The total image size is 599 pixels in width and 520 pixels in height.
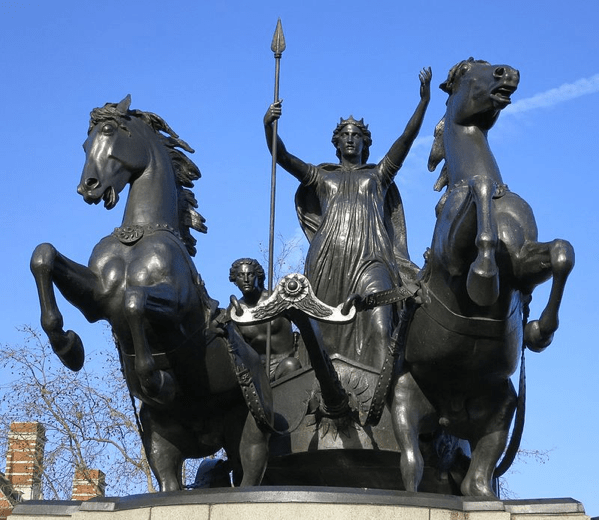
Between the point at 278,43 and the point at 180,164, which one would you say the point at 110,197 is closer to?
the point at 180,164

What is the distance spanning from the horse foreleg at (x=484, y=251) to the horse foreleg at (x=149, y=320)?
224cm

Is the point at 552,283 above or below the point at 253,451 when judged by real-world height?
above

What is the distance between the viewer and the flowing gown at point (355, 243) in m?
9.73

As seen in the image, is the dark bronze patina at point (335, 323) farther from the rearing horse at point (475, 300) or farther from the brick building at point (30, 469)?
the brick building at point (30, 469)

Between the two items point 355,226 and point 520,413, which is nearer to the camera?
point 520,413

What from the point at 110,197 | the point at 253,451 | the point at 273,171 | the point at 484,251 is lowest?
the point at 253,451

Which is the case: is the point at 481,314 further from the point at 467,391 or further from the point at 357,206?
the point at 357,206

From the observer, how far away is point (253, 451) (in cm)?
895

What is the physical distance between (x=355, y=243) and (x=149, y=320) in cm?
233

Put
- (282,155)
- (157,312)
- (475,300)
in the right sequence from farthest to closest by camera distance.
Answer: (282,155) → (157,312) → (475,300)

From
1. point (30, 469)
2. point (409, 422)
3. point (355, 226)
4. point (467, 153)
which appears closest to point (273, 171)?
point (355, 226)

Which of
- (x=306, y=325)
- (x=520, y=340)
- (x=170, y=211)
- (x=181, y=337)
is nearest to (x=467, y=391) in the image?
(x=520, y=340)

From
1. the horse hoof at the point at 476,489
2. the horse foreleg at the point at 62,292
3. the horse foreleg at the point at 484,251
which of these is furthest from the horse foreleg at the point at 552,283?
the horse foreleg at the point at 62,292

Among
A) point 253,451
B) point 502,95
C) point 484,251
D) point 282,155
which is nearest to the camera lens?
→ point 484,251
